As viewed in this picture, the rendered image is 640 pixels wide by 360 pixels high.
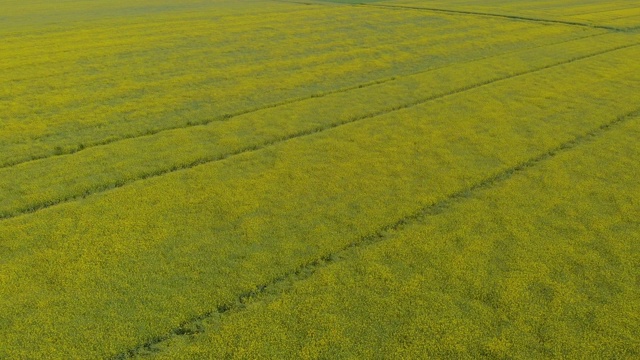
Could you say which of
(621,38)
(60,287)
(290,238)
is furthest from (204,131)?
(621,38)

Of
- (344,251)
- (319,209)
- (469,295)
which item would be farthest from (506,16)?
(469,295)

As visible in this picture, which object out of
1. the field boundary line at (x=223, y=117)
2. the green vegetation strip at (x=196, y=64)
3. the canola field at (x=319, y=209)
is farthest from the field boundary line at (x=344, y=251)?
the green vegetation strip at (x=196, y=64)

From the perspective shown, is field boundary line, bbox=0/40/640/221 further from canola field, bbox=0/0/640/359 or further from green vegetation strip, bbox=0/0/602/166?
green vegetation strip, bbox=0/0/602/166

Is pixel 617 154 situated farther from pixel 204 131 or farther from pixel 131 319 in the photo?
pixel 131 319

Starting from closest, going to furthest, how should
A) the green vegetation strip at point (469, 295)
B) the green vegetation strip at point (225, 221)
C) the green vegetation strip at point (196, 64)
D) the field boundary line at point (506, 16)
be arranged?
the green vegetation strip at point (469, 295)
the green vegetation strip at point (225, 221)
the green vegetation strip at point (196, 64)
the field boundary line at point (506, 16)

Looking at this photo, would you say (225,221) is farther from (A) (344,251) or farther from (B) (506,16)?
(B) (506,16)

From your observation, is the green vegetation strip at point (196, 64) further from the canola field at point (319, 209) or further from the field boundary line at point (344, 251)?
the field boundary line at point (344, 251)
